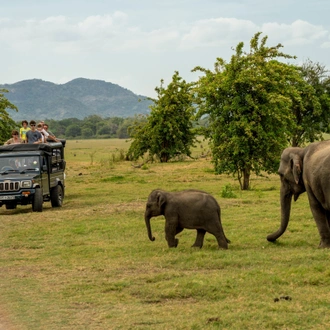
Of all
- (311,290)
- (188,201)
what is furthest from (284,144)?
(311,290)

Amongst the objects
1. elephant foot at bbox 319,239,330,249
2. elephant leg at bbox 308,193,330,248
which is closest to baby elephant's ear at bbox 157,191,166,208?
elephant leg at bbox 308,193,330,248

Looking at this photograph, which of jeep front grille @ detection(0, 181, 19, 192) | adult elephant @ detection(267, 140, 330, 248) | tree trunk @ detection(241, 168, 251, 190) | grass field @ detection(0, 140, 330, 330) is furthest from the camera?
tree trunk @ detection(241, 168, 251, 190)

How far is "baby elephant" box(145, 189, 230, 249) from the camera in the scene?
37.4 feet

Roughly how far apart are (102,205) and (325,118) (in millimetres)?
21782

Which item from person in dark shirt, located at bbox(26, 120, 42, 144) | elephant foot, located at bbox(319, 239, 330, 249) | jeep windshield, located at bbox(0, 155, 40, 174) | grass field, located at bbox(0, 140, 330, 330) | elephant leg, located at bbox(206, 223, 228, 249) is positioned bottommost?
grass field, located at bbox(0, 140, 330, 330)

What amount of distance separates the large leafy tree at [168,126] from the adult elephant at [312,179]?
28.5 m

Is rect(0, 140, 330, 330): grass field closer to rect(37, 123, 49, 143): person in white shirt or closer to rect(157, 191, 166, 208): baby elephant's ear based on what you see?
rect(157, 191, 166, 208): baby elephant's ear

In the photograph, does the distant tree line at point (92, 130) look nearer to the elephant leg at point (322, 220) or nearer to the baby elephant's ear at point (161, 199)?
the baby elephant's ear at point (161, 199)

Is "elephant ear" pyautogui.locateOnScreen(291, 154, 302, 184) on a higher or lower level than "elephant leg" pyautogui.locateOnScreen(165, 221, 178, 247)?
higher

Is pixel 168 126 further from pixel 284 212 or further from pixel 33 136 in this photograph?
pixel 284 212

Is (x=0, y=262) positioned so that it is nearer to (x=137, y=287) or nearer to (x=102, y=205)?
(x=137, y=287)

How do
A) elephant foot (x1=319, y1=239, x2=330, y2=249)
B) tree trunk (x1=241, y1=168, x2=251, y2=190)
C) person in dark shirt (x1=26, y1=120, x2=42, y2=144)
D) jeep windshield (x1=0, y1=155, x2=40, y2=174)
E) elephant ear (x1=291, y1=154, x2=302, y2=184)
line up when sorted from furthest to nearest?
tree trunk (x1=241, y1=168, x2=251, y2=190)
person in dark shirt (x1=26, y1=120, x2=42, y2=144)
jeep windshield (x1=0, y1=155, x2=40, y2=174)
elephant ear (x1=291, y1=154, x2=302, y2=184)
elephant foot (x1=319, y1=239, x2=330, y2=249)

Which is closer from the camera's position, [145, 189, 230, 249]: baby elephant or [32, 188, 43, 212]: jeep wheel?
[145, 189, 230, 249]: baby elephant

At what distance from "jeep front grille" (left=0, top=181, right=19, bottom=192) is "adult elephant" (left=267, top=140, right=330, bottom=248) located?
8696 mm
